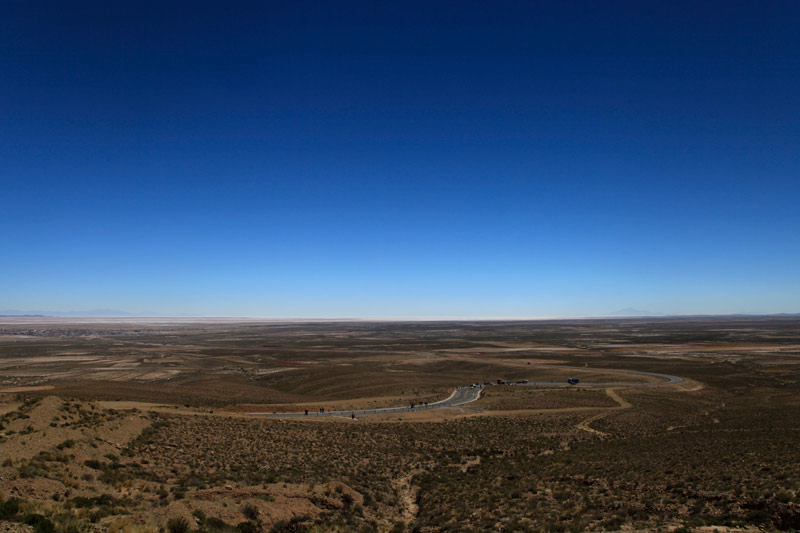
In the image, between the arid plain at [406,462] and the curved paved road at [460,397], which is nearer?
the arid plain at [406,462]

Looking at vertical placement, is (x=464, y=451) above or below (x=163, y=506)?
below

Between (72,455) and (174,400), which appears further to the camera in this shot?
(174,400)

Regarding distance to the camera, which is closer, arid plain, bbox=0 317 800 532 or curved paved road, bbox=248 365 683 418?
arid plain, bbox=0 317 800 532

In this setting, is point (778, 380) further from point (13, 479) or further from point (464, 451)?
point (13, 479)

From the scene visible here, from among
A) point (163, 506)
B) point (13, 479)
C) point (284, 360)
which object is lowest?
point (284, 360)

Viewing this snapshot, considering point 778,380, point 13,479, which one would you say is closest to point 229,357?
point 13,479

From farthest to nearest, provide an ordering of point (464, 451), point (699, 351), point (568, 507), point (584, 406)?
point (699, 351)
point (584, 406)
point (464, 451)
point (568, 507)

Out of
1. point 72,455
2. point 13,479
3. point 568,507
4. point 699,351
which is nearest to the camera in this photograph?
point 13,479

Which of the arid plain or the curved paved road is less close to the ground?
the arid plain

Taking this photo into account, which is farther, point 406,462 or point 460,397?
point 460,397

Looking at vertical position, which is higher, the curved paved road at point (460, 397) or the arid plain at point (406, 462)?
the arid plain at point (406, 462)

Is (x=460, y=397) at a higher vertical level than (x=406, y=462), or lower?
lower
